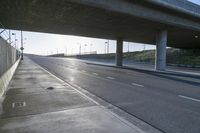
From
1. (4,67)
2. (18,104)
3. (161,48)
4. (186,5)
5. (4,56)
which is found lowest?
(18,104)

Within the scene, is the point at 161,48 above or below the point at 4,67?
above

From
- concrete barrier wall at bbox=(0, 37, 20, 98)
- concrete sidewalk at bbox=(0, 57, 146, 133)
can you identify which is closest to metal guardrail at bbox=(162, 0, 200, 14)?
concrete barrier wall at bbox=(0, 37, 20, 98)

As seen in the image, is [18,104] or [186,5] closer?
[18,104]

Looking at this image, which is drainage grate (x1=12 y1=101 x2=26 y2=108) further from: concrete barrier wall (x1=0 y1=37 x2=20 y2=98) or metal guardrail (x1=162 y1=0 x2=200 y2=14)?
metal guardrail (x1=162 y1=0 x2=200 y2=14)

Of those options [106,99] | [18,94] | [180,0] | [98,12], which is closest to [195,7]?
[180,0]

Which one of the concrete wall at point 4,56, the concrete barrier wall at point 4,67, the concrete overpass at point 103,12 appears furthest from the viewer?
the concrete overpass at point 103,12

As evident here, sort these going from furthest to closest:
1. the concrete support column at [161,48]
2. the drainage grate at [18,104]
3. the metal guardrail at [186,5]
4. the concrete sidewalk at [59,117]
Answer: the concrete support column at [161,48] → the metal guardrail at [186,5] → the drainage grate at [18,104] → the concrete sidewalk at [59,117]

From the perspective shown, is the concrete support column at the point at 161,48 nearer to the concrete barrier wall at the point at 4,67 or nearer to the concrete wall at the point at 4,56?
the concrete wall at the point at 4,56

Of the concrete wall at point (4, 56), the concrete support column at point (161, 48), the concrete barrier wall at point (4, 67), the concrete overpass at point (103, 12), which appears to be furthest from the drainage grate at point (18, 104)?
the concrete support column at point (161, 48)

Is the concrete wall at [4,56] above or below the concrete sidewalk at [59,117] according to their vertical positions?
above

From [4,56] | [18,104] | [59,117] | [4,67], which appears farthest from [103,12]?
[59,117]

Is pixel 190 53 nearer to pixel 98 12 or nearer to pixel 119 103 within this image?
pixel 98 12

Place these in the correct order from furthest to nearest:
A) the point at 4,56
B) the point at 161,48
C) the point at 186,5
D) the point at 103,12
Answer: the point at 161,48 → the point at 186,5 → the point at 103,12 → the point at 4,56

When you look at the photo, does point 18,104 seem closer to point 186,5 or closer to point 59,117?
point 59,117
